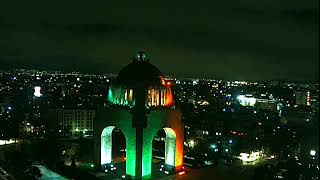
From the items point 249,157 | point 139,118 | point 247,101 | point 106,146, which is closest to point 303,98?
point 247,101

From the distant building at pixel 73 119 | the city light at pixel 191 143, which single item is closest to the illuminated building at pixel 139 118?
the city light at pixel 191 143

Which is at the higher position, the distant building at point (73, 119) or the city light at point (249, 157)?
the distant building at point (73, 119)

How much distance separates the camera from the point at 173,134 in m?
24.0

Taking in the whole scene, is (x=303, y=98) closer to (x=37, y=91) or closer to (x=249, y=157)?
(x=37, y=91)

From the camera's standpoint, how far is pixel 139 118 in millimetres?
22062

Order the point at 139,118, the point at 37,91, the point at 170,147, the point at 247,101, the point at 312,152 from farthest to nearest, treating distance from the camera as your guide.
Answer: the point at 247,101 < the point at 37,91 < the point at 312,152 < the point at 170,147 < the point at 139,118

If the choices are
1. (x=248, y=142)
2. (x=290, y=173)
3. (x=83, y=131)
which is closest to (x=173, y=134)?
(x=290, y=173)

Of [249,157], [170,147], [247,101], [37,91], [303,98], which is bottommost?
[249,157]

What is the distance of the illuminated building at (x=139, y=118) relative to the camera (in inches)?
866

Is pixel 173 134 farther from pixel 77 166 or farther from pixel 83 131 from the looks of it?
pixel 83 131

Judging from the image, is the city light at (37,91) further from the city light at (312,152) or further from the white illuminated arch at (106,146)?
the city light at (312,152)

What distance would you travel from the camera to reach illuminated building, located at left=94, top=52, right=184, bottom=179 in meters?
22.0

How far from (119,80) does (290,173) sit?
10743 millimetres

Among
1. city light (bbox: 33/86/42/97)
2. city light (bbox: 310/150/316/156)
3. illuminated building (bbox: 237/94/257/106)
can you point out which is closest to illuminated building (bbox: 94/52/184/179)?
city light (bbox: 310/150/316/156)
